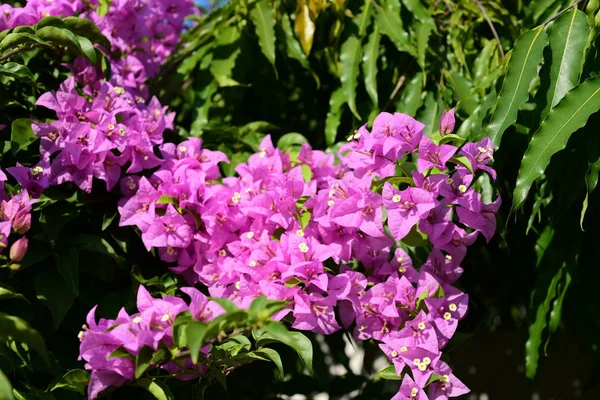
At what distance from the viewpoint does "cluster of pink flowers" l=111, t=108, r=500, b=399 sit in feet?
3.48

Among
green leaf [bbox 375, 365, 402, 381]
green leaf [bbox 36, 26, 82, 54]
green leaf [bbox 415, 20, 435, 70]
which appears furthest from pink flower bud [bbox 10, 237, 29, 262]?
green leaf [bbox 415, 20, 435, 70]

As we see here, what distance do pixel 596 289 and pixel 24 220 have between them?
1069 mm

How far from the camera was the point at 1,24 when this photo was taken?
1.29m

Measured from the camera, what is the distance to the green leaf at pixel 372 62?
139cm

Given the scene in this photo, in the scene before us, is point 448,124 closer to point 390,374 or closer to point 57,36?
point 390,374

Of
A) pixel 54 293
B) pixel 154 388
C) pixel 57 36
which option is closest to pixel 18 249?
pixel 54 293

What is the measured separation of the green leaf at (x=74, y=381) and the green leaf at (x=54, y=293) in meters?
A: 0.14

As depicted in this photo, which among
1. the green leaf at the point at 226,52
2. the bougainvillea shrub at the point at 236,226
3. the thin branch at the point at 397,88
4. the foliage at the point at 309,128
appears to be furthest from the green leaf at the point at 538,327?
the green leaf at the point at 226,52

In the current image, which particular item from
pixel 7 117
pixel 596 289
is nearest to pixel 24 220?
pixel 7 117

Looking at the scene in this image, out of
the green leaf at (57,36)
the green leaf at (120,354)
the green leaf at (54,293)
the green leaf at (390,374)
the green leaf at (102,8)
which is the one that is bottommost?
the green leaf at (390,374)

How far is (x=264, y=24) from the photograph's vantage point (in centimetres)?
149

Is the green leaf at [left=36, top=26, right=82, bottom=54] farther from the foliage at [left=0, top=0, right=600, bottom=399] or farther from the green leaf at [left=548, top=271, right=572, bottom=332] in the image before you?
the green leaf at [left=548, top=271, right=572, bottom=332]

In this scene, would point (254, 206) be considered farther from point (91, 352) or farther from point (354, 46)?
point (354, 46)

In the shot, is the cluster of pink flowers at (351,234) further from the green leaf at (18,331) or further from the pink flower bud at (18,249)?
the green leaf at (18,331)
